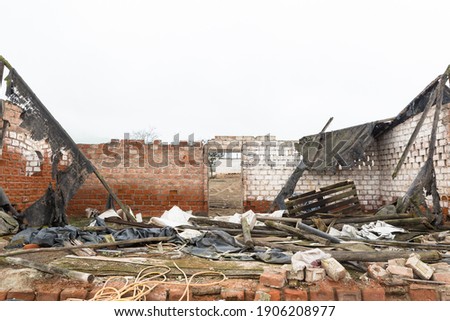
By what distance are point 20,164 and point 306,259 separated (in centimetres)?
603

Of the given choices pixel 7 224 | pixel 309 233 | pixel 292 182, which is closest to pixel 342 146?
pixel 292 182

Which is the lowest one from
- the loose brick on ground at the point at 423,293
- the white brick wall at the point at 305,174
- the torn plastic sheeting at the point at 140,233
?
the loose brick on ground at the point at 423,293

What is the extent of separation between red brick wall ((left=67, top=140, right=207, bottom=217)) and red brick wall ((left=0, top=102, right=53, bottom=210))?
5.15 ft

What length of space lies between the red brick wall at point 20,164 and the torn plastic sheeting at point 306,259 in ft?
17.9

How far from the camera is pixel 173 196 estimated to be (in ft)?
27.0

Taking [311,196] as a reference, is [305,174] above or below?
above

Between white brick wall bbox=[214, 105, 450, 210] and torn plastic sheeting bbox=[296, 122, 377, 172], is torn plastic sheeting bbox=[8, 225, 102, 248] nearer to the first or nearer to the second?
white brick wall bbox=[214, 105, 450, 210]

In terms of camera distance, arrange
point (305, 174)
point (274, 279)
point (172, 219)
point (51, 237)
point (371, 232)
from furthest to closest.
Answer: point (305, 174)
point (172, 219)
point (371, 232)
point (51, 237)
point (274, 279)

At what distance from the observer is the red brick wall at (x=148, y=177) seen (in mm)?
8172

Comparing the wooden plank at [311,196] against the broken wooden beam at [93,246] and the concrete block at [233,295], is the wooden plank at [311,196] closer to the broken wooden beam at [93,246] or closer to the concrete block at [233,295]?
the broken wooden beam at [93,246]

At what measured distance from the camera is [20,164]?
236 inches

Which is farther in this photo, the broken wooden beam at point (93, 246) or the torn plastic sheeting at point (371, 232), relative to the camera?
the torn plastic sheeting at point (371, 232)

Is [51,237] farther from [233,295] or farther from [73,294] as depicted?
[233,295]

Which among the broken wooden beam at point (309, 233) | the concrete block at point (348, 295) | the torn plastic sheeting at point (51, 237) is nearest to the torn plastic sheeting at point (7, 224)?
the torn plastic sheeting at point (51, 237)
